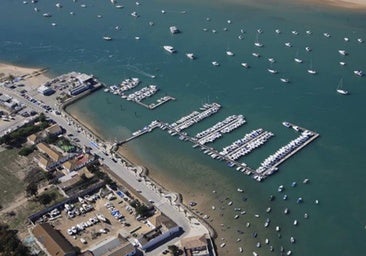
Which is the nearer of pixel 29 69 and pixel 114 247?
pixel 114 247

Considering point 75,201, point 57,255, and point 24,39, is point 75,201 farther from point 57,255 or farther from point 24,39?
point 24,39

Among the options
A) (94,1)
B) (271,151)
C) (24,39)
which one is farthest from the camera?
(94,1)

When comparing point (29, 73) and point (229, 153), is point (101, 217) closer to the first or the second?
point (229, 153)

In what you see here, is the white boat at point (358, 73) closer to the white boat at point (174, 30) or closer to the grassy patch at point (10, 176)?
the white boat at point (174, 30)

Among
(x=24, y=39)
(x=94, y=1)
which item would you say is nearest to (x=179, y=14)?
(x=94, y=1)

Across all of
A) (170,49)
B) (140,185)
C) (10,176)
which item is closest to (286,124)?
(140,185)

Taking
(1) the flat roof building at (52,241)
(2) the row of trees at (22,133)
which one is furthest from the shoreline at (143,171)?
(1) the flat roof building at (52,241)
